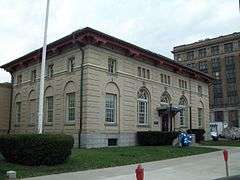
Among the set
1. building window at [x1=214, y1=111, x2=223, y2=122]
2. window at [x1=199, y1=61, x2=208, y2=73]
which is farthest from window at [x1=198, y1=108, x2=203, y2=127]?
window at [x1=199, y1=61, x2=208, y2=73]

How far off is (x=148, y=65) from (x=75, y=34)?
9.19 m

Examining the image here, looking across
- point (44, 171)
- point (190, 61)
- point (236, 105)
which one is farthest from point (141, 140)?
point (190, 61)

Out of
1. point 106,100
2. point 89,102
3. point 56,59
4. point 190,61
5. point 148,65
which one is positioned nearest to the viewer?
point 89,102

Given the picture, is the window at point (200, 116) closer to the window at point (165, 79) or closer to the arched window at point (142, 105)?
the window at point (165, 79)

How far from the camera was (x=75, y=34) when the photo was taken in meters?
30.2

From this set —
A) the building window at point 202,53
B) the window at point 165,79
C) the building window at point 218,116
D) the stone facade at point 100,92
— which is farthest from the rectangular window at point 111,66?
the building window at point 202,53

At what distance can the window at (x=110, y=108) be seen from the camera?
31.3 meters

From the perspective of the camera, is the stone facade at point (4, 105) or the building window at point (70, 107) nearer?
the building window at point (70, 107)

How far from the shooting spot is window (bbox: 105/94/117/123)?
31.3 metres

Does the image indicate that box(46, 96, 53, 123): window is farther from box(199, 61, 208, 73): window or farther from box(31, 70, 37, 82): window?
box(199, 61, 208, 73): window

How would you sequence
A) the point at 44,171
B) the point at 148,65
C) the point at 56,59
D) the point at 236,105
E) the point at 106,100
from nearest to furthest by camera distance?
the point at 44,171, the point at 106,100, the point at 56,59, the point at 148,65, the point at 236,105

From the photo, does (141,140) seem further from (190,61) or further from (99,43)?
(190,61)

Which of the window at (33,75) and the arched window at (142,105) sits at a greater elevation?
the window at (33,75)

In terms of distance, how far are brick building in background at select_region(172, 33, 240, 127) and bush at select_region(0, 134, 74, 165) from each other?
8620 cm
